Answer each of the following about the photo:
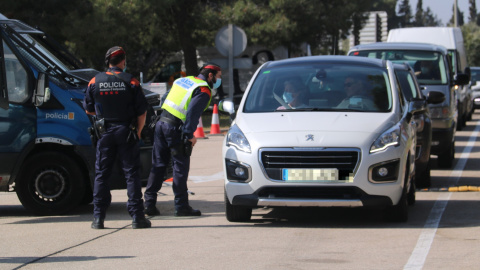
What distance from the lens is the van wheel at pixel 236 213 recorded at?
9.14m

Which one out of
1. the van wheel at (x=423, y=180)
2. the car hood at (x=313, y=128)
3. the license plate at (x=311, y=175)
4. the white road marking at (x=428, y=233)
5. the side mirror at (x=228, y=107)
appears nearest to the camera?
the white road marking at (x=428, y=233)

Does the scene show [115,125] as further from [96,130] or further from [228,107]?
[228,107]

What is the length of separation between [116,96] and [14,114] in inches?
55.9

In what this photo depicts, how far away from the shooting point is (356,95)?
32.0 ft

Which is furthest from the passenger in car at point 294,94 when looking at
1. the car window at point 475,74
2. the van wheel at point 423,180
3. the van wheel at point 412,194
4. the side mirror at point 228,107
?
the car window at point 475,74

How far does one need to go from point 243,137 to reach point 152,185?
1.34 metres

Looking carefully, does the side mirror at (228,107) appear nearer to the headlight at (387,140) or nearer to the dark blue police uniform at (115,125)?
the dark blue police uniform at (115,125)

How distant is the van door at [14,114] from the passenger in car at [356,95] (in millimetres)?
3174

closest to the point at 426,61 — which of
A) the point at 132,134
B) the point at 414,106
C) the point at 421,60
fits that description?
the point at 421,60

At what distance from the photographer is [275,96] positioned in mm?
9844

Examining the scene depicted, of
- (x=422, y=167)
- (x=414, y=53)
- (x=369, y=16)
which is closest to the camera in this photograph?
(x=422, y=167)

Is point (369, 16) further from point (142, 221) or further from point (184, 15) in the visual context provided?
point (142, 221)

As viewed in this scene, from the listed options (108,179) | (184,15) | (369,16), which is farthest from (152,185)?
(369,16)

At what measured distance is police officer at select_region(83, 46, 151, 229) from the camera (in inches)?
347
